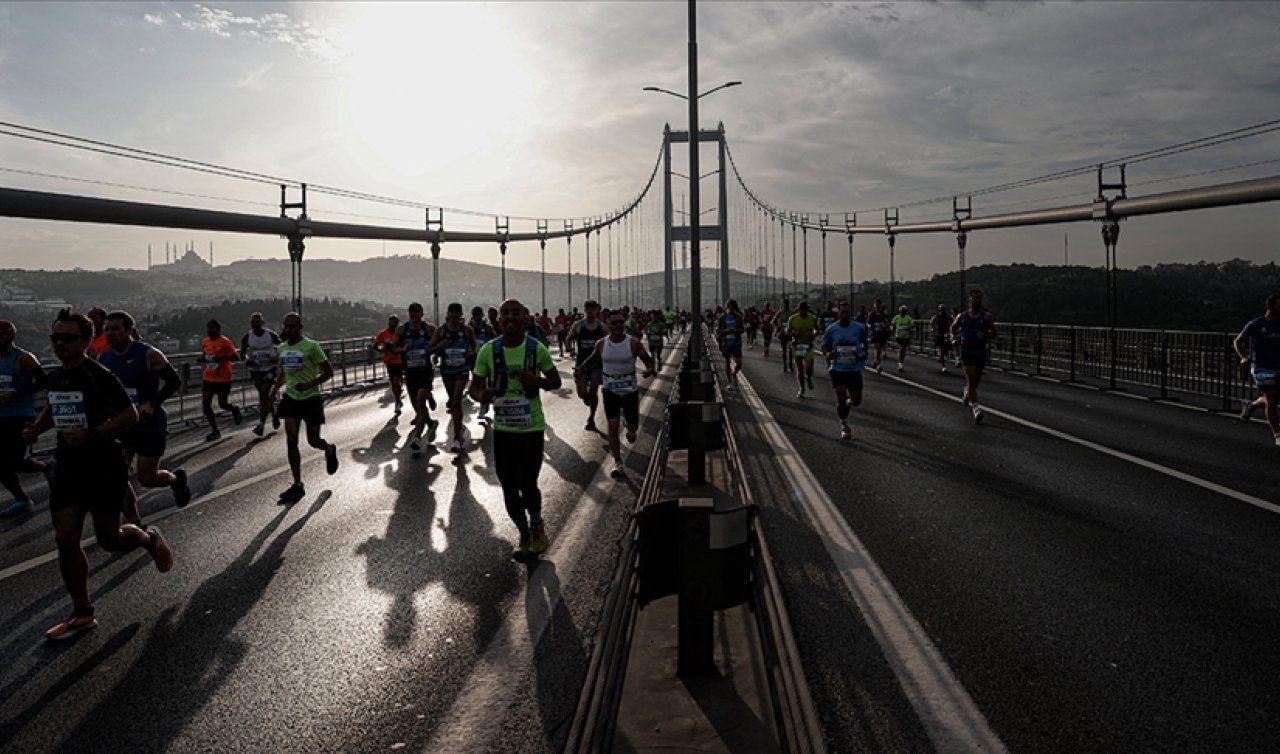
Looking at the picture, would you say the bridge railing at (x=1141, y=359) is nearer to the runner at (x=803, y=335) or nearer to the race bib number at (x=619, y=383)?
Result: the runner at (x=803, y=335)

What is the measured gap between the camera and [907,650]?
4391 millimetres

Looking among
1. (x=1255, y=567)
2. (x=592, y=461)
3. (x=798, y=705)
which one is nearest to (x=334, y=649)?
(x=798, y=705)

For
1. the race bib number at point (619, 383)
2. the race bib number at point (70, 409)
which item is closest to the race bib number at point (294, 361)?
the race bib number at point (619, 383)

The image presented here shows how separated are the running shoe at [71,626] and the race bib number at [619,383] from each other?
6605 mm

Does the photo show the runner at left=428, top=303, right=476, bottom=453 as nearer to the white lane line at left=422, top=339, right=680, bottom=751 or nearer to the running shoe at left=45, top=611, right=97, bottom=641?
the white lane line at left=422, top=339, right=680, bottom=751

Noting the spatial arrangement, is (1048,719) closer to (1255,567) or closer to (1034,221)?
(1255,567)

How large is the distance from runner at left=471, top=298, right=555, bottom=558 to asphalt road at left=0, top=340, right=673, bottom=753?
1.09ft

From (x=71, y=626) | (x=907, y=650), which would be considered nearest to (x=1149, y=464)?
(x=907, y=650)

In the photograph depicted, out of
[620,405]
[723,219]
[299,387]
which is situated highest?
[723,219]

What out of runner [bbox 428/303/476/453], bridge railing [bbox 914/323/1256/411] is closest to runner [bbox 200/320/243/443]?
runner [bbox 428/303/476/453]

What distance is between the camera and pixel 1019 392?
19234mm

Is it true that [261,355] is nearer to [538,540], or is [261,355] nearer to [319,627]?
[538,540]

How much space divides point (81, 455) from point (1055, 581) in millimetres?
5967

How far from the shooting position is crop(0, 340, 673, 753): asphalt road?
12.3ft
